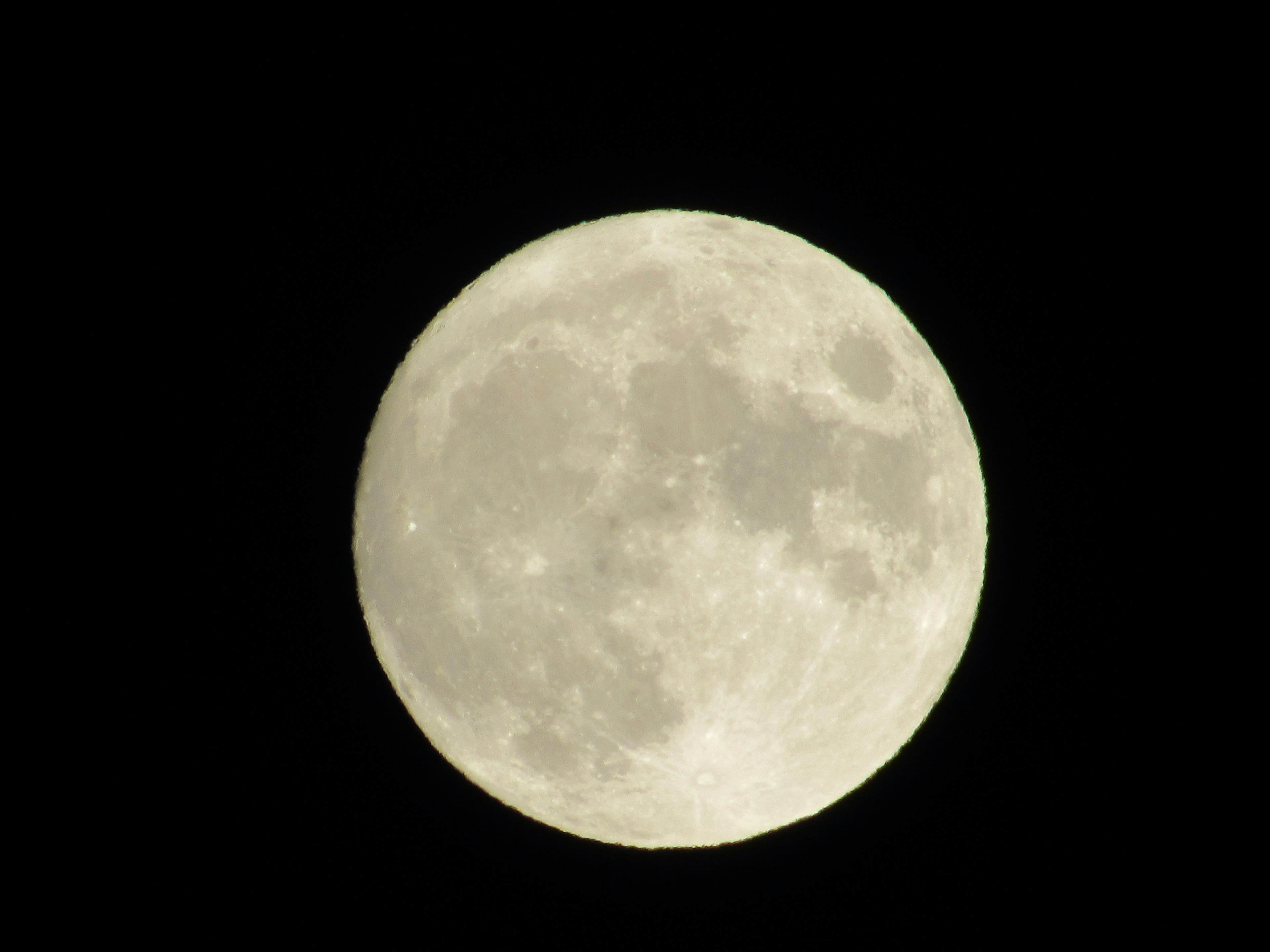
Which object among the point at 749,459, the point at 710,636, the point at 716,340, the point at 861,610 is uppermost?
the point at 716,340

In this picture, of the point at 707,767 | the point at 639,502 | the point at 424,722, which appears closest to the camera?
the point at 639,502

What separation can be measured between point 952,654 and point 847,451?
127cm

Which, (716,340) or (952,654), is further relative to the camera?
(952,654)

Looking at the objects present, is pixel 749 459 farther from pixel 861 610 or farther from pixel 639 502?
pixel 861 610

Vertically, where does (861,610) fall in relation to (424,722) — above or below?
above

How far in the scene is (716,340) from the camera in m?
4.15

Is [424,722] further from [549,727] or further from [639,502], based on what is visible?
[639,502]

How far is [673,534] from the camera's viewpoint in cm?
394

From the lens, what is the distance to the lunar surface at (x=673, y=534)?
13.1 ft

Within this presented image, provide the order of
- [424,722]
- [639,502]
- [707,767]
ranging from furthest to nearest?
[424,722]
[707,767]
[639,502]

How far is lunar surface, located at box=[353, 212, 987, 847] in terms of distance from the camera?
3994 millimetres

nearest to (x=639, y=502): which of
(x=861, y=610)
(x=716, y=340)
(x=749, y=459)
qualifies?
(x=749, y=459)

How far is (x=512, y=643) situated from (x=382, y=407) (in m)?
1.50

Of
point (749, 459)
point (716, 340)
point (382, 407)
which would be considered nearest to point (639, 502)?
point (749, 459)
